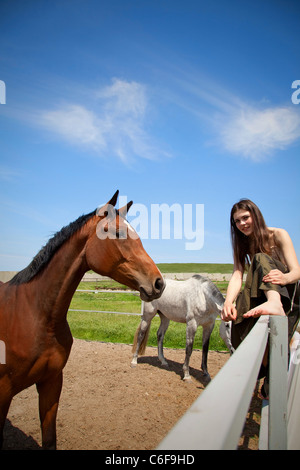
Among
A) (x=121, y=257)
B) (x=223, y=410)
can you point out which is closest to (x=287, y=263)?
(x=121, y=257)

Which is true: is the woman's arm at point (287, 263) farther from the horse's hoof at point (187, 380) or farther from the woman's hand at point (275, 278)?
the horse's hoof at point (187, 380)

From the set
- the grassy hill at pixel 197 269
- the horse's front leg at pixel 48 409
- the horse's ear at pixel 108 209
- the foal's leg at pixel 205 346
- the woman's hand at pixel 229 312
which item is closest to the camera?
the woman's hand at pixel 229 312

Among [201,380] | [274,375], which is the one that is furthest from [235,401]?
[201,380]

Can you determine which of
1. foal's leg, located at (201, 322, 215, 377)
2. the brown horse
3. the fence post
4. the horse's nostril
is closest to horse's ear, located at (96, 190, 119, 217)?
the brown horse

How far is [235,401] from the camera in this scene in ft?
1.87

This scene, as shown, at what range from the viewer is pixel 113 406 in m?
4.33

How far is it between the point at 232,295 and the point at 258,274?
13.1 inches

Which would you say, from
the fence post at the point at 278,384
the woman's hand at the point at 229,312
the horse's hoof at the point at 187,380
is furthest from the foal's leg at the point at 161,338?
the fence post at the point at 278,384

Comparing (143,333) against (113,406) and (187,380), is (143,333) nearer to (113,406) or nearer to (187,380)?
(187,380)

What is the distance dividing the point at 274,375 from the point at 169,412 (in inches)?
138

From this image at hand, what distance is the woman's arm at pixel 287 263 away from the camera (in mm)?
1953

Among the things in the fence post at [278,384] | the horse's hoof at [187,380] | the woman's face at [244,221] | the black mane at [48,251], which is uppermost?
the woman's face at [244,221]

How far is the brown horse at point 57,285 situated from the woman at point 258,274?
2.19 feet
